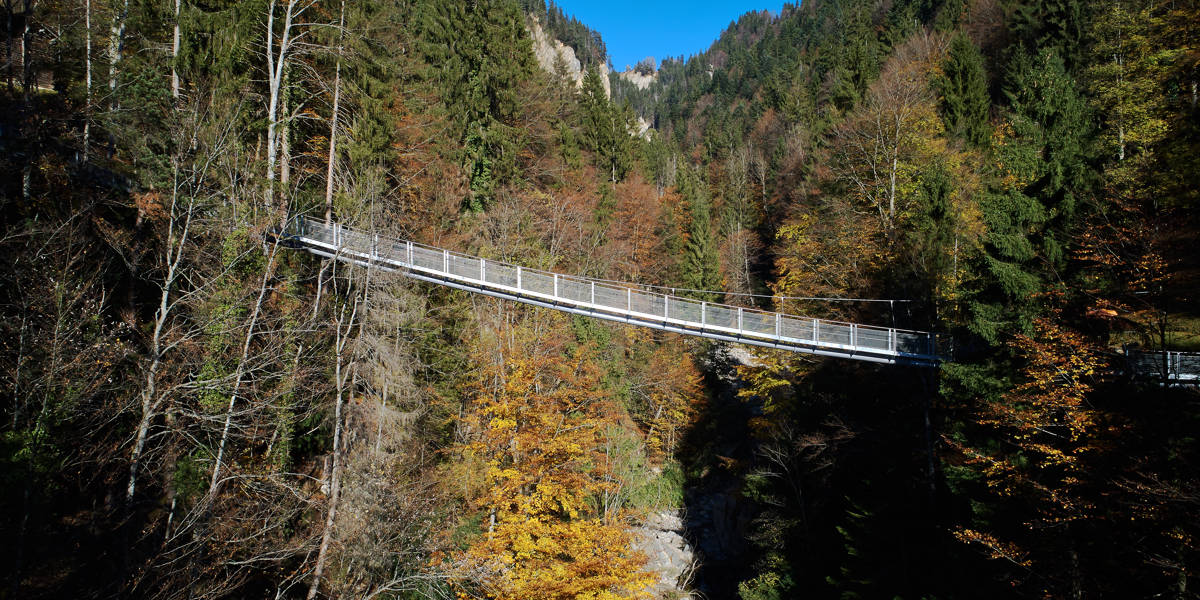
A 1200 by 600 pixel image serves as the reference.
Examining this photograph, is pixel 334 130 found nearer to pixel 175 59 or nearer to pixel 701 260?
pixel 175 59

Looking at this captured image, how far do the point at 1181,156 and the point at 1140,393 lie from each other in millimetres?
4807

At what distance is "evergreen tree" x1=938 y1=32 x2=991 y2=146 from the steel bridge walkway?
9964 mm

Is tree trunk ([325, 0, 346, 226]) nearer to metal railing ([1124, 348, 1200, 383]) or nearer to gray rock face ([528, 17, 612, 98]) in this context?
metal railing ([1124, 348, 1200, 383])

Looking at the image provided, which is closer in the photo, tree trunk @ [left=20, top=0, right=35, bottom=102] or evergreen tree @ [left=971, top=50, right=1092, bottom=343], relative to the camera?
tree trunk @ [left=20, top=0, right=35, bottom=102]

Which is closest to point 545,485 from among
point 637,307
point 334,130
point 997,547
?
point 637,307

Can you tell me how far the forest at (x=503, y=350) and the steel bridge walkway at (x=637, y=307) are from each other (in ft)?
2.03

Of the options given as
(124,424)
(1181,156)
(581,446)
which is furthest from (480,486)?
(1181,156)

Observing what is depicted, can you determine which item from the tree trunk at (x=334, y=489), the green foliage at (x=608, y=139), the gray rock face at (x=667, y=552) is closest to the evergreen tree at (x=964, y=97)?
the green foliage at (x=608, y=139)

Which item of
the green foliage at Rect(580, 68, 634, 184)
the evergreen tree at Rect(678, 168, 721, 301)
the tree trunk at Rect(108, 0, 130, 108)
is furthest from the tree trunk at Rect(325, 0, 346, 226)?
the green foliage at Rect(580, 68, 634, 184)

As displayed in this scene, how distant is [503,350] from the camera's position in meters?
15.3

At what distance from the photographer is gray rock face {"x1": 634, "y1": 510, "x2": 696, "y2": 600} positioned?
1658cm

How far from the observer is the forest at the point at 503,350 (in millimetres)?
8750

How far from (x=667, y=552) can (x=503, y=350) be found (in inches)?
318

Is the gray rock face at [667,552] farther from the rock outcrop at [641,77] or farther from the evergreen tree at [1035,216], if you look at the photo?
the rock outcrop at [641,77]
